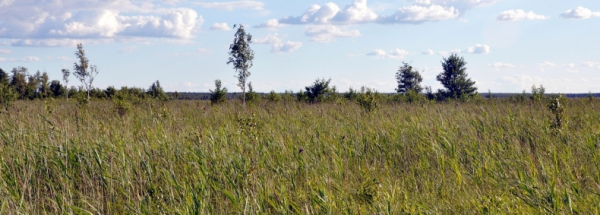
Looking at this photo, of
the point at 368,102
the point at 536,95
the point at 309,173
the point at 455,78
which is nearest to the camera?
the point at 309,173

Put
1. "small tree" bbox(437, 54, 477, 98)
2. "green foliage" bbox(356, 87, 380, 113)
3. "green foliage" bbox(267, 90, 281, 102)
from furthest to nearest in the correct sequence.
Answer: "small tree" bbox(437, 54, 477, 98), "green foliage" bbox(267, 90, 281, 102), "green foliage" bbox(356, 87, 380, 113)

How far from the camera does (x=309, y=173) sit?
4684mm

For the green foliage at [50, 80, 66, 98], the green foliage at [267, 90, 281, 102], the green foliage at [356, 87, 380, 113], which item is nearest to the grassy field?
the green foliage at [356, 87, 380, 113]

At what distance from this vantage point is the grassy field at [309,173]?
12.1 feet

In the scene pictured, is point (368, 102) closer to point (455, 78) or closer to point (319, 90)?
point (319, 90)


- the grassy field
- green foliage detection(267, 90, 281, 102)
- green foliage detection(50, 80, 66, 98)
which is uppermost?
green foliage detection(50, 80, 66, 98)

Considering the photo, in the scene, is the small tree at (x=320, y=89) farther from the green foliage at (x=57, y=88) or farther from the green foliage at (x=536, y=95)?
the green foliage at (x=57, y=88)

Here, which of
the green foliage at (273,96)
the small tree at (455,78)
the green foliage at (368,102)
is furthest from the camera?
the small tree at (455,78)

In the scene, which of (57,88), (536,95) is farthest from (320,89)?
(57,88)

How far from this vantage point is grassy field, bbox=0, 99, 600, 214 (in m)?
3.68

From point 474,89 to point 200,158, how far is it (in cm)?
3860

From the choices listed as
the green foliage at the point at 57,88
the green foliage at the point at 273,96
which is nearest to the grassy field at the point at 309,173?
the green foliage at the point at 273,96

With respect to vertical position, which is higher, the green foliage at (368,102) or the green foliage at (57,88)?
the green foliage at (57,88)

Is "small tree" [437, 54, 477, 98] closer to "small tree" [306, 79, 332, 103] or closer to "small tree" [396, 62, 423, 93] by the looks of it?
"small tree" [396, 62, 423, 93]
